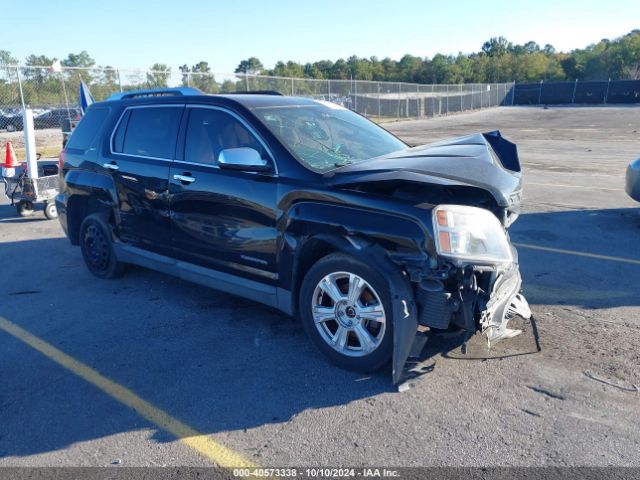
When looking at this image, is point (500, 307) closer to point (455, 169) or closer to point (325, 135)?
point (455, 169)

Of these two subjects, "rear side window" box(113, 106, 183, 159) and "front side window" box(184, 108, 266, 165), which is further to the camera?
"rear side window" box(113, 106, 183, 159)

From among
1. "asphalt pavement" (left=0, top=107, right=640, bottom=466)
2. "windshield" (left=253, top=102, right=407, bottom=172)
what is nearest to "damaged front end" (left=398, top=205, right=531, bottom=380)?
"asphalt pavement" (left=0, top=107, right=640, bottom=466)

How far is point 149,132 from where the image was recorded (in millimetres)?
5285

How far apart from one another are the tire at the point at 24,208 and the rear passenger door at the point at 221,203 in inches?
219

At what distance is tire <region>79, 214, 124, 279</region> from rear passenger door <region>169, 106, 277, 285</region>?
1.22 m

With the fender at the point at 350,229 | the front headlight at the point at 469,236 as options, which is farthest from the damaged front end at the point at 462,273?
the fender at the point at 350,229

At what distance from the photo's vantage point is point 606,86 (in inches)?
2313

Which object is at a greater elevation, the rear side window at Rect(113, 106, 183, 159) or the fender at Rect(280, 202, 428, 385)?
the rear side window at Rect(113, 106, 183, 159)

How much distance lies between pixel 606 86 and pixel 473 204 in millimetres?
64430

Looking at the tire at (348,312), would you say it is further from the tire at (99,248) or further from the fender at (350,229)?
the tire at (99,248)

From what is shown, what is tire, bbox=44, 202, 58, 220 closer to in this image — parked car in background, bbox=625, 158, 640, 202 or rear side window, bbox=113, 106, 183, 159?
rear side window, bbox=113, 106, 183, 159

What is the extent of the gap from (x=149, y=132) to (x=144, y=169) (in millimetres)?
388

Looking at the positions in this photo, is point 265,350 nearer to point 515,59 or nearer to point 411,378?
point 411,378

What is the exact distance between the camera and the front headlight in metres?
3.38
